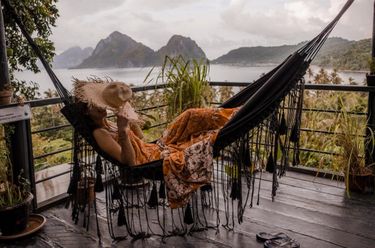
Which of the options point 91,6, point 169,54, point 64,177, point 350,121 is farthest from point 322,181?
point 91,6

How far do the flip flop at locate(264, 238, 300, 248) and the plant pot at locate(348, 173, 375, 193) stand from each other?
1.06 metres

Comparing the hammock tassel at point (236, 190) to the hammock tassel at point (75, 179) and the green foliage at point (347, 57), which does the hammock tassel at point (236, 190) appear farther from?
the green foliage at point (347, 57)

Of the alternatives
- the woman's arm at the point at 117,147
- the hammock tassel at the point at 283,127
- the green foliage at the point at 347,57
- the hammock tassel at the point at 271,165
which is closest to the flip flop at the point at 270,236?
the hammock tassel at the point at 271,165

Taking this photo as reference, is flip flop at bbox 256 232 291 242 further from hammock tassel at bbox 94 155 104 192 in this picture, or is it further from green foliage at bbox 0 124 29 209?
green foliage at bbox 0 124 29 209

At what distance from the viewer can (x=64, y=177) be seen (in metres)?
3.09

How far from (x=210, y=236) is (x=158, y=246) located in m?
0.33

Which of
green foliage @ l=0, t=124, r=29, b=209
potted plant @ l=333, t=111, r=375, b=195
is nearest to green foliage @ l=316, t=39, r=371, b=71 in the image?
potted plant @ l=333, t=111, r=375, b=195

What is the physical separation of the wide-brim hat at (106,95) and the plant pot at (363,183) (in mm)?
1925

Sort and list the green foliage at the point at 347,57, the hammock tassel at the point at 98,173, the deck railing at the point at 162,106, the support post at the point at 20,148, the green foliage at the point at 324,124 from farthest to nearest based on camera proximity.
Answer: the green foliage at the point at 347,57
the green foliage at the point at 324,124
the deck railing at the point at 162,106
the support post at the point at 20,148
the hammock tassel at the point at 98,173

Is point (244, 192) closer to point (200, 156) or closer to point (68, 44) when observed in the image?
point (200, 156)

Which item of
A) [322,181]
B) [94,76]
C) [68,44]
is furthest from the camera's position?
[68,44]

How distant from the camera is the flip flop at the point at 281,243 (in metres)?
1.84

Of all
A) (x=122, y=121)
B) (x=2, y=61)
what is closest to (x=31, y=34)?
(x=2, y=61)

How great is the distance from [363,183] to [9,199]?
2559 millimetres
